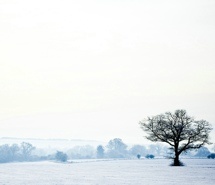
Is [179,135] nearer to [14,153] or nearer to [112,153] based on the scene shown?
[14,153]

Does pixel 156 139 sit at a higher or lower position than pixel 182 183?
higher

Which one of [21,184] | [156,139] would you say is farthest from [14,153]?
[21,184]

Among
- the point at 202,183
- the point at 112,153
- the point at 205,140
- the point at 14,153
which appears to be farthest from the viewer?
the point at 112,153

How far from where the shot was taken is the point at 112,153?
186 meters

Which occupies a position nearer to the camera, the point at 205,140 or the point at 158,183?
the point at 158,183

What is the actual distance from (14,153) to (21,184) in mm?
118934

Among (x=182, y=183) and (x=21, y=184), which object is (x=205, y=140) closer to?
(x=182, y=183)

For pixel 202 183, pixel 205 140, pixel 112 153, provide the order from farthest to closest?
pixel 112 153 < pixel 205 140 < pixel 202 183

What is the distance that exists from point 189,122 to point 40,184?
44.9 m

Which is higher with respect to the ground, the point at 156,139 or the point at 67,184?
the point at 156,139

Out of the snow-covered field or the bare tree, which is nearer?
the snow-covered field

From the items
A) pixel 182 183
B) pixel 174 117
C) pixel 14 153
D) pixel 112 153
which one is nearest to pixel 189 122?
pixel 174 117

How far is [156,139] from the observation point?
76.0 meters

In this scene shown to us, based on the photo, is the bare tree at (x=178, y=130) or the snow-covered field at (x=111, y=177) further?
the bare tree at (x=178, y=130)
